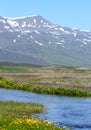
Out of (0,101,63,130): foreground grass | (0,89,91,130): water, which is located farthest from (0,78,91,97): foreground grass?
(0,101,63,130): foreground grass

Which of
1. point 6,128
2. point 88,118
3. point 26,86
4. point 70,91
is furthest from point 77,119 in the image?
point 26,86

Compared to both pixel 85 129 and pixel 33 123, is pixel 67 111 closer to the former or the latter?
pixel 85 129

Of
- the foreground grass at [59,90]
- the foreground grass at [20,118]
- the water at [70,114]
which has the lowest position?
the foreground grass at [59,90]

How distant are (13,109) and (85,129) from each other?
424 inches

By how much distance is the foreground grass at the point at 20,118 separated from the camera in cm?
2822

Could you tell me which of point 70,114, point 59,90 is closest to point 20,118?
point 70,114

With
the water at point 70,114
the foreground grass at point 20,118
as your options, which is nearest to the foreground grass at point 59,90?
the water at point 70,114

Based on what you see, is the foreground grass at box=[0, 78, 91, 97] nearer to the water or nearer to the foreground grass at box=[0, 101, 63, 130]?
the water

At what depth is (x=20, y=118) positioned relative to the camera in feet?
116

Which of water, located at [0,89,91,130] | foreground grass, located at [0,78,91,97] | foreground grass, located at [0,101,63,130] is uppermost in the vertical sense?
foreground grass, located at [0,101,63,130]

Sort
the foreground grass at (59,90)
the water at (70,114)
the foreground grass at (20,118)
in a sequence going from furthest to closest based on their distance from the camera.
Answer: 1. the foreground grass at (59,90)
2. the water at (70,114)
3. the foreground grass at (20,118)

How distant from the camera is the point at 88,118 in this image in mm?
43250

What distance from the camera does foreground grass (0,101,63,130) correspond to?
92.6ft

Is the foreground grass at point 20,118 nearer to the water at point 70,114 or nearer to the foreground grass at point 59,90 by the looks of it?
the water at point 70,114
